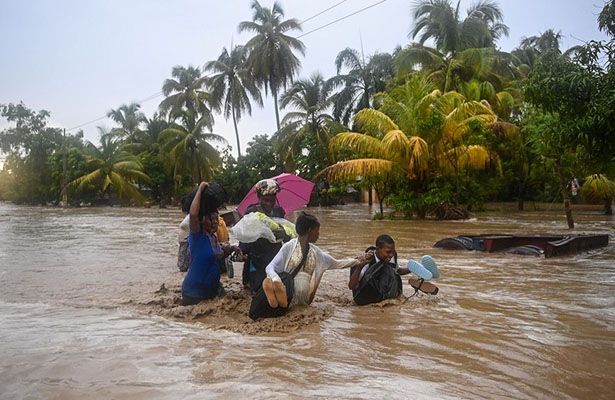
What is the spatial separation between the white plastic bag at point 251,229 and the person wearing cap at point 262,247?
0.55ft

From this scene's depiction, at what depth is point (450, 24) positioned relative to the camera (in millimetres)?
28047

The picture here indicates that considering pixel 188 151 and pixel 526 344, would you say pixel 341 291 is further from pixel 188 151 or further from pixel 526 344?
pixel 188 151

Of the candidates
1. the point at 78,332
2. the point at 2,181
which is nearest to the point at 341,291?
the point at 78,332

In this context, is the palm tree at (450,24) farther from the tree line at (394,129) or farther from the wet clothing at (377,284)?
the wet clothing at (377,284)

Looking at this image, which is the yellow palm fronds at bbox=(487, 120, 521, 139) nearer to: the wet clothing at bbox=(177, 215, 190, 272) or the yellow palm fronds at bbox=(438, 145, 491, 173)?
the yellow palm fronds at bbox=(438, 145, 491, 173)

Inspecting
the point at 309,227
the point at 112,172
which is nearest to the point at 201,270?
the point at 309,227

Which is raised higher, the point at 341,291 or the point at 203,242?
the point at 203,242

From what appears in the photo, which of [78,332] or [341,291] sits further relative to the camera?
[341,291]

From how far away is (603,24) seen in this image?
7.04 m

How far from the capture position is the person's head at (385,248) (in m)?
5.25

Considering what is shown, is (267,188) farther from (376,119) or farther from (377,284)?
(376,119)

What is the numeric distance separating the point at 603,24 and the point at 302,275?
561 centimetres

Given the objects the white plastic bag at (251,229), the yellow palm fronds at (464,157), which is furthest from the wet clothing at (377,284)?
the yellow palm fronds at (464,157)

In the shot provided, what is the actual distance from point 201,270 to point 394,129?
17.2m
